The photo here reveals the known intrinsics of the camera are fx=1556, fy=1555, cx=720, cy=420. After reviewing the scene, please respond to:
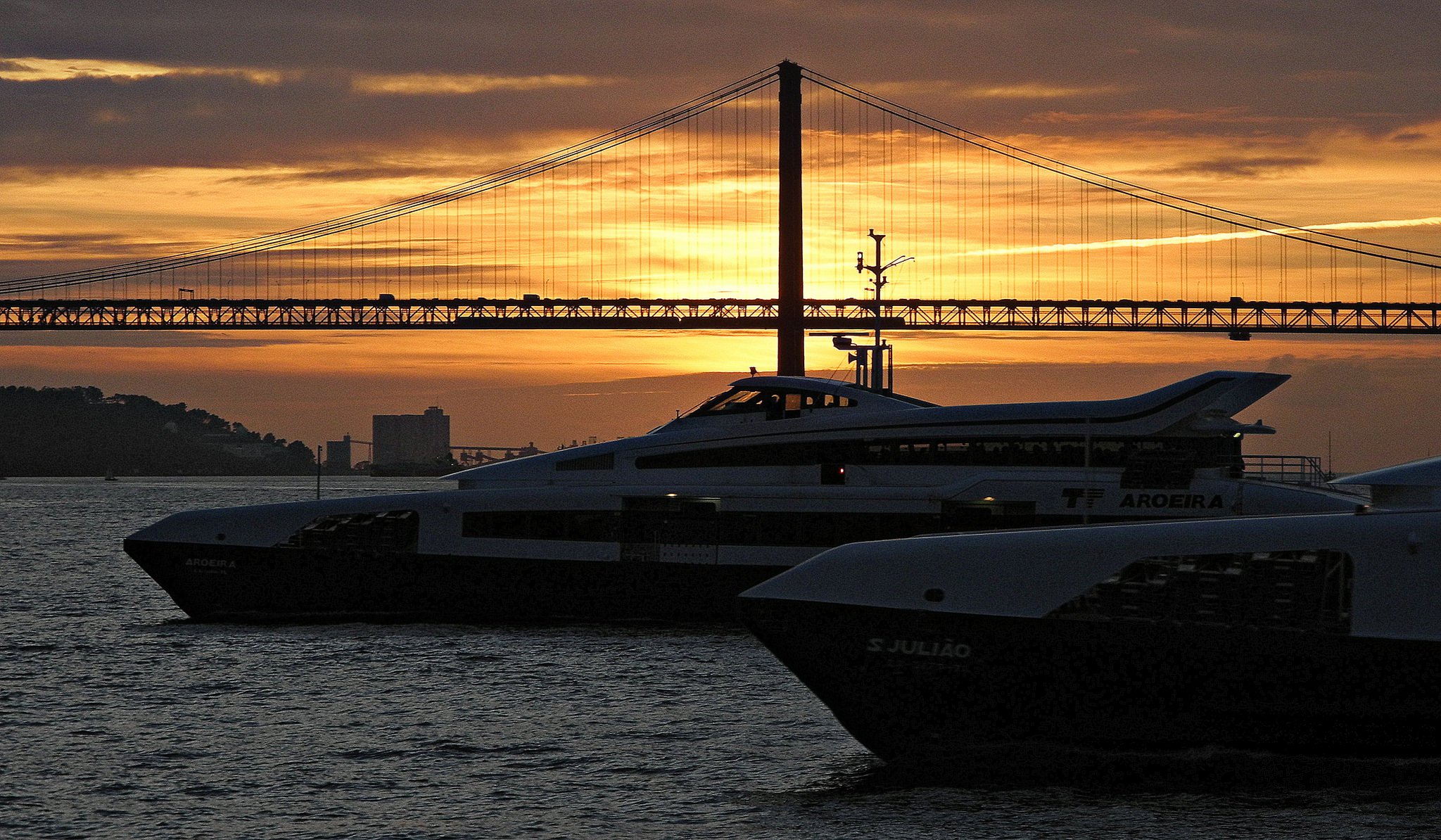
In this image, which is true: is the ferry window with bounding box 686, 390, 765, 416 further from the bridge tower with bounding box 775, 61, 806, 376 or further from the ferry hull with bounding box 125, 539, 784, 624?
the bridge tower with bounding box 775, 61, 806, 376

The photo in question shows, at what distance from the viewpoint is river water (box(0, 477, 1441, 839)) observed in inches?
635

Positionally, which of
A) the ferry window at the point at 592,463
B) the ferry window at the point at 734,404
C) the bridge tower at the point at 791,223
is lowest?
the ferry window at the point at 592,463

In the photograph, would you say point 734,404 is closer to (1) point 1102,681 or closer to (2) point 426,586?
(2) point 426,586

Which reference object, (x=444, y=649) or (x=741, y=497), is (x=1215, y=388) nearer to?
(x=741, y=497)

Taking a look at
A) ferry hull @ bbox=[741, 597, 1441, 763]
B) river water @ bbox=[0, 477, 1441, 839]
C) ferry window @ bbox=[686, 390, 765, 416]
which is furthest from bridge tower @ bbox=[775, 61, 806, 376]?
ferry hull @ bbox=[741, 597, 1441, 763]

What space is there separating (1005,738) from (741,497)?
17002 millimetres

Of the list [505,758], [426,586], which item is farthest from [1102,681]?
[426,586]

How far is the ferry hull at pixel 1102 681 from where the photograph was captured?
15922 mm

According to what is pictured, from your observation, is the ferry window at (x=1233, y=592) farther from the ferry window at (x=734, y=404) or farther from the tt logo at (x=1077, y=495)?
the ferry window at (x=734, y=404)

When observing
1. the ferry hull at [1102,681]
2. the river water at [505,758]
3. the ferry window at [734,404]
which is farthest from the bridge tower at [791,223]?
the ferry hull at [1102,681]

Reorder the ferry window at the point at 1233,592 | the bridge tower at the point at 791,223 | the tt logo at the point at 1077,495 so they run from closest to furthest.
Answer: the ferry window at the point at 1233,592 → the tt logo at the point at 1077,495 → the bridge tower at the point at 791,223

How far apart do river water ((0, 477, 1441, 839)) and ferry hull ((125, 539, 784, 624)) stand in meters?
0.66

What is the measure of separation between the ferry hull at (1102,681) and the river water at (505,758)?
1.90ft

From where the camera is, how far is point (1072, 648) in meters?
16.3
